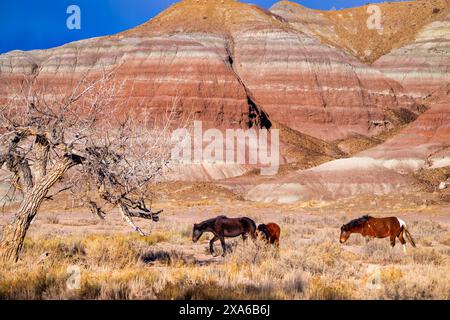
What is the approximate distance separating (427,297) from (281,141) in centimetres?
8086

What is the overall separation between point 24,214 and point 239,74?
96.9 metres

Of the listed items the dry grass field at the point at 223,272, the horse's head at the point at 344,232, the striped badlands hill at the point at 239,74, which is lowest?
the dry grass field at the point at 223,272

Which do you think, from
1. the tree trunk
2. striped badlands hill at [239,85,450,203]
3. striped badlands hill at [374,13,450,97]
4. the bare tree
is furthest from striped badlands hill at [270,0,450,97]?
the tree trunk

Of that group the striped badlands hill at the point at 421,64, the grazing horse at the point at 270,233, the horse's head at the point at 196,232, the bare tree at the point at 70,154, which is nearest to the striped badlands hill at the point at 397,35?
the striped badlands hill at the point at 421,64

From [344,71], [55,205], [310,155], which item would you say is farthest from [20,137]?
[344,71]

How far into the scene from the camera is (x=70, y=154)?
10.6m

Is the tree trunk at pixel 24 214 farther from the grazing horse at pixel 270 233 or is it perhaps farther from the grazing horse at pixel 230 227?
the grazing horse at pixel 270 233

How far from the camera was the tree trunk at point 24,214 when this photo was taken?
407 inches

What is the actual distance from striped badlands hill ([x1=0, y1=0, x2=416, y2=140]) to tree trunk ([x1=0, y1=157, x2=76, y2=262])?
2772 inches

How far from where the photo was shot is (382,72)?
118 m

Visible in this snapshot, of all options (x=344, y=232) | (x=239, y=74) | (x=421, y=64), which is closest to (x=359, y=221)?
(x=344, y=232)

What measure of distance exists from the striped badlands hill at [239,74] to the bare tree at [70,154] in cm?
6951

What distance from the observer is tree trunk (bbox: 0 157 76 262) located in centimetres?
1034
